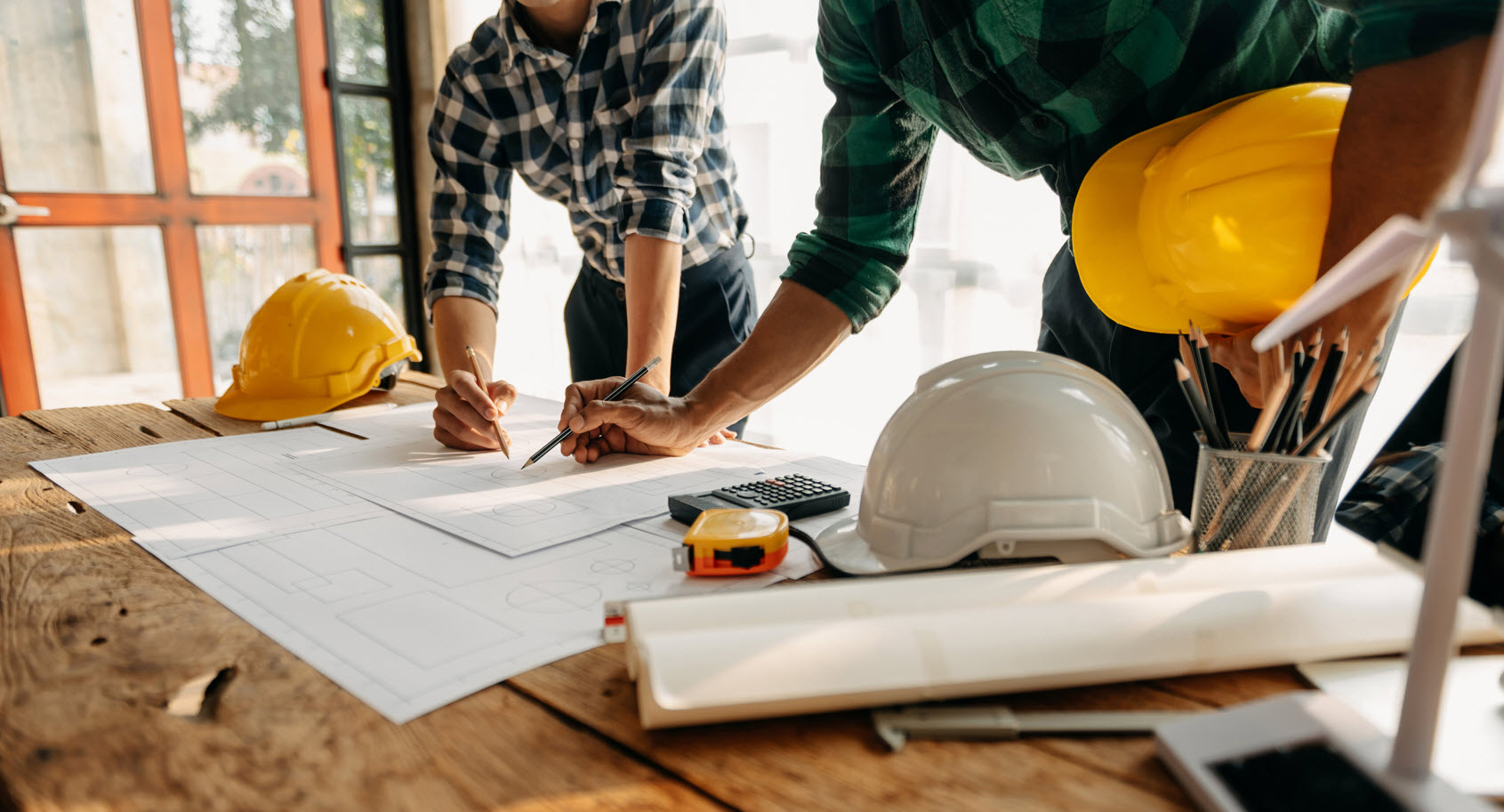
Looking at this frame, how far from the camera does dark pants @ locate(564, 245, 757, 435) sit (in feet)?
5.32

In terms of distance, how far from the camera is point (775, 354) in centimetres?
105

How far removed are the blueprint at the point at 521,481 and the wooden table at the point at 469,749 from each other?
26cm

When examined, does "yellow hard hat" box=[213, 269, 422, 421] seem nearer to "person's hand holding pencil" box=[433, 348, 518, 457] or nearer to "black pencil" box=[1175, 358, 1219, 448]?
"person's hand holding pencil" box=[433, 348, 518, 457]

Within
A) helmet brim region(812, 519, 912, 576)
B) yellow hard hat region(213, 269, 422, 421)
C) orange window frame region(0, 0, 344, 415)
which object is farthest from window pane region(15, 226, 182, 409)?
helmet brim region(812, 519, 912, 576)

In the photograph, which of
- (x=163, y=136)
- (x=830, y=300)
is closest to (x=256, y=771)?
(x=830, y=300)

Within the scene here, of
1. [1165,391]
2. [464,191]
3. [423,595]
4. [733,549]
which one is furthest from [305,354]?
[1165,391]

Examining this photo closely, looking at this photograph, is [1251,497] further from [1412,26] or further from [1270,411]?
[1412,26]

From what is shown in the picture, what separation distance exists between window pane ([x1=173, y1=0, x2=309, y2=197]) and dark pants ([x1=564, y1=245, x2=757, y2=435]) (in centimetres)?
224

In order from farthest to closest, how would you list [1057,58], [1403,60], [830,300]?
[830,300], [1057,58], [1403,60]

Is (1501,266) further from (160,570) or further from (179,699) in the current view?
(160,570)

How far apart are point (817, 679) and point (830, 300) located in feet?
2.21

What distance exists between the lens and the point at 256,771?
417 mm

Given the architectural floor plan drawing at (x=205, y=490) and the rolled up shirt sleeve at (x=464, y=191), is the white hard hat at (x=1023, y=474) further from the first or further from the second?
the rolled up shirt sleeve at (x=464, y=191)

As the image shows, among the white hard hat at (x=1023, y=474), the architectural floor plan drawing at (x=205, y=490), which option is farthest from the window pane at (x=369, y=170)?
the white hard hat at (x=1023, y=474)
